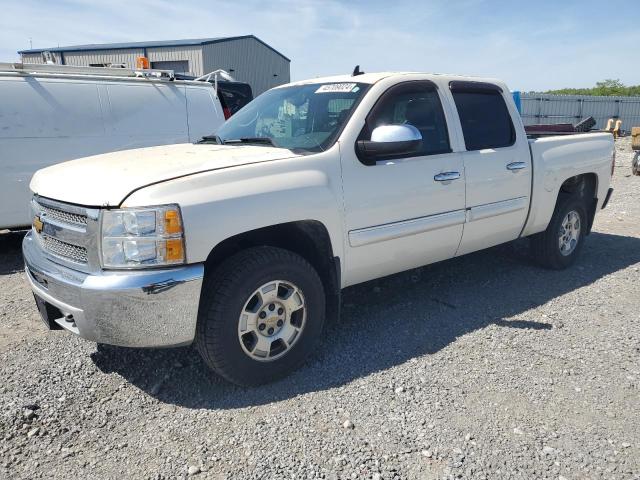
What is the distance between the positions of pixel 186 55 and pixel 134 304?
27864mm

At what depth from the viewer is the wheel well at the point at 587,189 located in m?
5.40

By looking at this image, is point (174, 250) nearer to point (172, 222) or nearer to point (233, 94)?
point (172, 222)

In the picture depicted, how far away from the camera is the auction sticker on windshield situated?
3.76m

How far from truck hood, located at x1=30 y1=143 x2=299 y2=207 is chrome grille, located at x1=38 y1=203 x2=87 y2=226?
81mm

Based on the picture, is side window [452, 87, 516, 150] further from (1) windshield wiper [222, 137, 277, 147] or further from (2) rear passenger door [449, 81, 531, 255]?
(1) windshield wiper [222, 137, 277, 147]

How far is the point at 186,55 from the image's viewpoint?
27797 millimetres

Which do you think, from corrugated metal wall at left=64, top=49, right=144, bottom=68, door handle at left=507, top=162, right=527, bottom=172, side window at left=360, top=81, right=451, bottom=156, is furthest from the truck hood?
corrugated metal wall at left=64, top=49, right=144, bottom=68

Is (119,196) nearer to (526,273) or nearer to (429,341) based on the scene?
(429,341)

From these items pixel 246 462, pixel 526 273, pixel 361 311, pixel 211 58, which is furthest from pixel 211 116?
pixel 211 58

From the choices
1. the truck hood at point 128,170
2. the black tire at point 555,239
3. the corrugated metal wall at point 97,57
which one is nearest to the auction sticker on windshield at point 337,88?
the truck hood at point 128,170

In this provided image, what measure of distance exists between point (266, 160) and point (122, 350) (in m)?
1.73

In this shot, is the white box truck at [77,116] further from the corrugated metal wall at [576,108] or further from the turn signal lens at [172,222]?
the corrugated metal wall at [576,108]

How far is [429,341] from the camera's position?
3.76 m

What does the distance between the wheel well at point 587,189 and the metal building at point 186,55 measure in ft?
81.0
